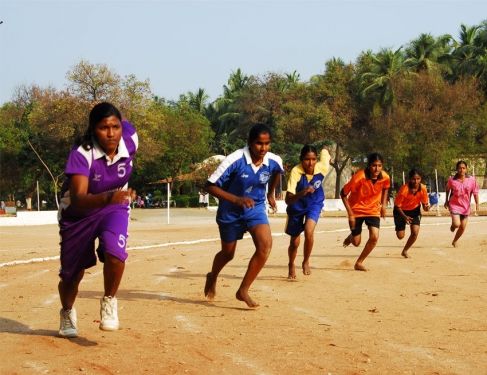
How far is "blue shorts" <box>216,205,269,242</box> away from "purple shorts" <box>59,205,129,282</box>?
2.41 metres

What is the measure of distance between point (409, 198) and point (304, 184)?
4690mm

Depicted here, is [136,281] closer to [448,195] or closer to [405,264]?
[405,264]

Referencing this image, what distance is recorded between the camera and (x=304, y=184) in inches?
487

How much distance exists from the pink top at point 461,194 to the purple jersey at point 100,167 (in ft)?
41.4

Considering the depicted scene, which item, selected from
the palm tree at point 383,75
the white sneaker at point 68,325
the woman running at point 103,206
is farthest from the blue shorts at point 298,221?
the palm tree at point 383,75

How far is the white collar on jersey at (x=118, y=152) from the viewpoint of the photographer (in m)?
6.58

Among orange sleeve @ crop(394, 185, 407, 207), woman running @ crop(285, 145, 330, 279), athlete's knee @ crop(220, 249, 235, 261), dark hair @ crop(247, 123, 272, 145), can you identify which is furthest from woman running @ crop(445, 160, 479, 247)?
dark hair @ crop(247, 123, 272, 145)

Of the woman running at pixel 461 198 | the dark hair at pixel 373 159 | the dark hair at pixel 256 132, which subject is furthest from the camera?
the woman running at pixel 461 198

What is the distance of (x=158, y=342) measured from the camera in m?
6.91

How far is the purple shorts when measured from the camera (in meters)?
6.66

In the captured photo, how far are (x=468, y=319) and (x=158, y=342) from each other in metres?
2.99

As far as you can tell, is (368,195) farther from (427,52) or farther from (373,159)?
(427,52)

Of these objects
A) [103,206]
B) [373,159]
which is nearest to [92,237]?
[103,206]

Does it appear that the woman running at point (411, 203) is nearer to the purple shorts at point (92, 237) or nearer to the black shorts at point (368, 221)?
the black shorts at point (368, 221)
